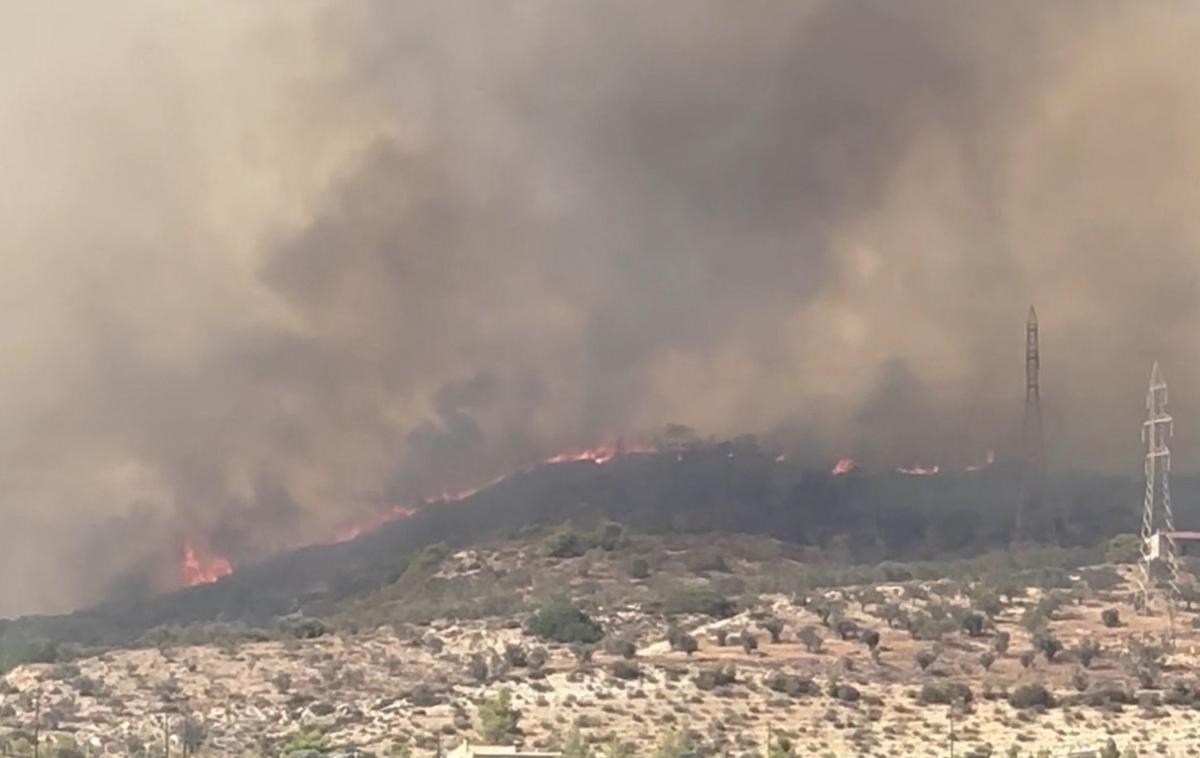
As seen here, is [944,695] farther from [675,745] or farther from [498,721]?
[498,721]

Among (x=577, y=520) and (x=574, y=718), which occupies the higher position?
(x=577, y=520)

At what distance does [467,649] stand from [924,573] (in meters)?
30.3

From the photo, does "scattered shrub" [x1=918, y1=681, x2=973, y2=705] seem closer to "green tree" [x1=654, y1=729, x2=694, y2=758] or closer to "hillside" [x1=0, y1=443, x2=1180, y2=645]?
"green tree" [x1=654, y1=729, x2=694, y2=758]

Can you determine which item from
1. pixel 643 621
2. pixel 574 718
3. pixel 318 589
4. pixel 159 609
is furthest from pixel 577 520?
pixel 574 718

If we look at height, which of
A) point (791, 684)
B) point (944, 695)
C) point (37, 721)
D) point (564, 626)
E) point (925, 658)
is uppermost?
point (564, 626)

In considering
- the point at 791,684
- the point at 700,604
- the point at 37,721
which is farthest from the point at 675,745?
the point at 700,604

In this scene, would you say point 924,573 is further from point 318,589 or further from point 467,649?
point 318,589

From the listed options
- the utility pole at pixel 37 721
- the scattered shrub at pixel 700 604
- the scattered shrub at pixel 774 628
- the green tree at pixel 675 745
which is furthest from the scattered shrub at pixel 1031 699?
the utility pole at pixel 37 721

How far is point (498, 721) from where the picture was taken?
61406 millimetres

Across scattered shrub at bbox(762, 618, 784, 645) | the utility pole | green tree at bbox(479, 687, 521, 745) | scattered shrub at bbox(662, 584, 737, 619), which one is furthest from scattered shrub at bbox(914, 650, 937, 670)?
the utility pole

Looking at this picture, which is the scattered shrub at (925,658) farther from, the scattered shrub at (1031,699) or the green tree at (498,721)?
the green tree at (498,721)

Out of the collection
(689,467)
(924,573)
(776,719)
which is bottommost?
(776,719)

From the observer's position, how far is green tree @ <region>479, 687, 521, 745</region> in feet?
199

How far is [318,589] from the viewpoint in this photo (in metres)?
122
